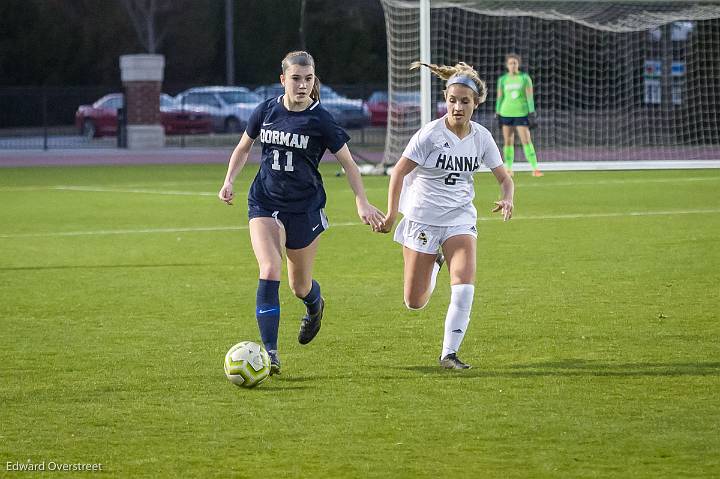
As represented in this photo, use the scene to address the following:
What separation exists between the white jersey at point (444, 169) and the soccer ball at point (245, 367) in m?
1.41

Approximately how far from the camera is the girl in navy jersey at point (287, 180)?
793 cm

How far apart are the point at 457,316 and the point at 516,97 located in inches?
619

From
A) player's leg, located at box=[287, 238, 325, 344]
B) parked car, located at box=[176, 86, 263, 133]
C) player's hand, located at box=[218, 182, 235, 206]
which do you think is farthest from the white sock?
parked car, located at box=[176, 86, 263, 133]

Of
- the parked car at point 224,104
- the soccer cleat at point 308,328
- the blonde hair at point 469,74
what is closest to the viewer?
the blonde hair at point 469,74

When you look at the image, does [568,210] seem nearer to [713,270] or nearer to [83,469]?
[713,270]

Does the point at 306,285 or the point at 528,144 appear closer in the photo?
the point at 306,285

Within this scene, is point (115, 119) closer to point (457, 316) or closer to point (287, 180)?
point (287, 180)

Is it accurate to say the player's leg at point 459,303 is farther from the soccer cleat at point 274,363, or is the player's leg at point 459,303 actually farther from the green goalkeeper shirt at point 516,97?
the green goalkeeper shirt at point 516,97

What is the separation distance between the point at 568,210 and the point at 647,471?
12.6 m

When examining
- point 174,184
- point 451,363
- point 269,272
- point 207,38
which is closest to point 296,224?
point 269,272

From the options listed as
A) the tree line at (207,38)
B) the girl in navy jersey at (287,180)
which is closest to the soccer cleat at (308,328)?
the girl in navy jersey at (287,180)

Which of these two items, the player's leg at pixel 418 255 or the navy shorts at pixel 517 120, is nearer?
the player's leg at pixel 418 255

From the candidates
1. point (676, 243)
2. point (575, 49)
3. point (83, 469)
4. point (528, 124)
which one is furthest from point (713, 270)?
point (575, 49)

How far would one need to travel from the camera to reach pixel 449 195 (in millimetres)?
8148
